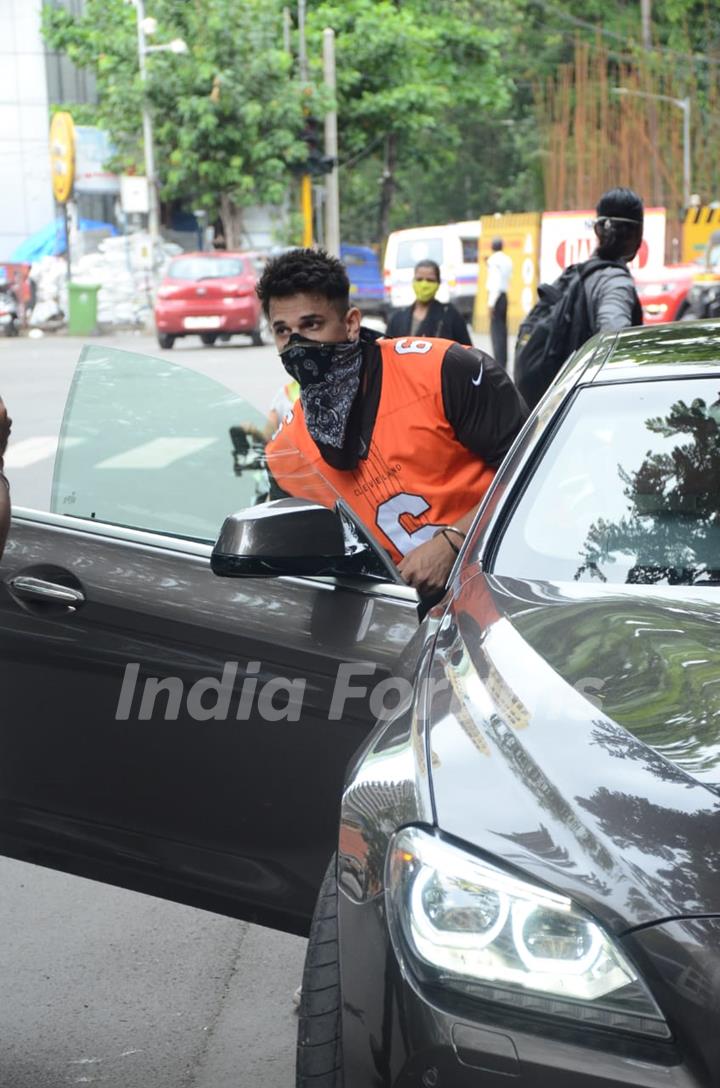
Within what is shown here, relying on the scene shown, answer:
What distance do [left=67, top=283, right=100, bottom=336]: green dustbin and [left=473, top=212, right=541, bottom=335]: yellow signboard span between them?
320 inches

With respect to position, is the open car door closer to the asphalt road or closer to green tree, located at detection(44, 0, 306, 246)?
the asphalt road

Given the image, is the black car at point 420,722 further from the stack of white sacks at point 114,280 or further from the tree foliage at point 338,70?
the stack of white sacks at point 114,280

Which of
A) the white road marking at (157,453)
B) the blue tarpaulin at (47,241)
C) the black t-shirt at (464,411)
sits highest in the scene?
the black t-shirt at (464,411)

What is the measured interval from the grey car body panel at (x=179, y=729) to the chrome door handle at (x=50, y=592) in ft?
0.05

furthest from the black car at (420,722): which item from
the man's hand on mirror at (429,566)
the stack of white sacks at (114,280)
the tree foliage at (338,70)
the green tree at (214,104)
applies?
the green tree at (214,104)

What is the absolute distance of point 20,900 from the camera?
14.3 ft

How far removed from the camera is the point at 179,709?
309cm

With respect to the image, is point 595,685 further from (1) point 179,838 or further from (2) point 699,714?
(1) point 179,838

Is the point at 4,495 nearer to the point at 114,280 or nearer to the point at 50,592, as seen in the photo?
the point at 50,592

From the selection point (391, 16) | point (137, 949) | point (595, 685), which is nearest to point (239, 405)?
point (137, 949)

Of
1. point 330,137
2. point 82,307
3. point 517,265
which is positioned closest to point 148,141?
point 330,137

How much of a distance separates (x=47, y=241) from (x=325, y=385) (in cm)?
4561

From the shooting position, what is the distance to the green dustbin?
33656mm

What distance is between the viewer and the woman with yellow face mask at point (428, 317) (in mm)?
9938
